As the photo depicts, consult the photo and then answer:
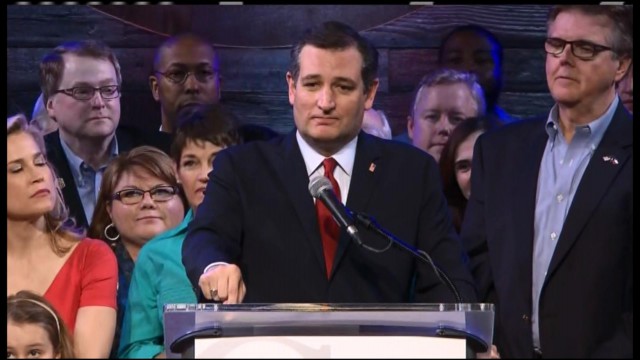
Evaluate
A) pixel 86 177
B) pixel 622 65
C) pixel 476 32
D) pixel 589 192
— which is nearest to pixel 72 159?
pixel 86 177

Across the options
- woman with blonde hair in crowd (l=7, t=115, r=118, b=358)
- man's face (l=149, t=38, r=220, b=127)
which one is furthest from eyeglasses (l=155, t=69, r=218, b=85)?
woman with blonde hair in crowd (l=7, t=115, r=118, b=358)

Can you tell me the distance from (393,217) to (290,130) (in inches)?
22.7

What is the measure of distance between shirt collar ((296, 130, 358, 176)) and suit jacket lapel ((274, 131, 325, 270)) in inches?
0.8

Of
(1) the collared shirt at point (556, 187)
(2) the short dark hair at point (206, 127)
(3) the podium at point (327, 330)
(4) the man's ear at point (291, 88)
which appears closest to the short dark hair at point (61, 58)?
(2) the short dark hair at point (206, 127)

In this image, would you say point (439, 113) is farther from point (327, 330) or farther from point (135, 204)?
point (327, 330)

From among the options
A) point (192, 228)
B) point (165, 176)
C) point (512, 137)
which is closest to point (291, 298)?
point (192, 228)

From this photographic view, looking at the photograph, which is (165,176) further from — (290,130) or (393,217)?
(393,217)

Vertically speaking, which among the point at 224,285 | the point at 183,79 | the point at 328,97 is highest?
the point at 183,79

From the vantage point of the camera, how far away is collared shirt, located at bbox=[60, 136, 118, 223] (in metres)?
4.88

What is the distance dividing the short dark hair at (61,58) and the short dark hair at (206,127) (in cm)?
32

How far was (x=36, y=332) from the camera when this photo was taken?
4.39m

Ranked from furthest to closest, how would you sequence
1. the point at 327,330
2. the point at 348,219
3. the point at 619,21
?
the point at 619,21 < the point at 348,219 < the point at 327,330

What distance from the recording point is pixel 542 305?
454 cm

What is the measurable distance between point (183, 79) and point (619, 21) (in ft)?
5.68
